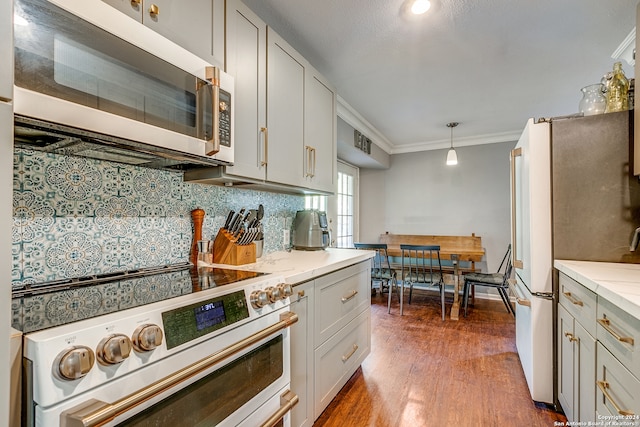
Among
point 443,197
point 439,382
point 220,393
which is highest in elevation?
point 443,197

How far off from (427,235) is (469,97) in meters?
2.29

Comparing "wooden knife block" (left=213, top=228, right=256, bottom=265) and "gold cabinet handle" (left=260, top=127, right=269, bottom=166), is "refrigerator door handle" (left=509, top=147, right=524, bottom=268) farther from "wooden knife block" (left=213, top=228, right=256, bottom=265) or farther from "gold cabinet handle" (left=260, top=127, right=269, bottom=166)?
"wooden knife block" (left=213, top=228, right=256, bottom=265)

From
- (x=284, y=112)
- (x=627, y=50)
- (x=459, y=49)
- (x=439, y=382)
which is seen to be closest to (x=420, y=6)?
(x=459, y=49)

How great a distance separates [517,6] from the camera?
5.52 ft

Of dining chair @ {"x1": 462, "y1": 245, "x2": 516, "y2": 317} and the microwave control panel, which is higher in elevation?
the microwave control panel

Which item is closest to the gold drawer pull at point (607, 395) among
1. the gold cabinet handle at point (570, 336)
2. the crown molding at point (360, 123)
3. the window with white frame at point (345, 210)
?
the gold cabinet handle at point (570, 336)

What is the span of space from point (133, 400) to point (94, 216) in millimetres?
786

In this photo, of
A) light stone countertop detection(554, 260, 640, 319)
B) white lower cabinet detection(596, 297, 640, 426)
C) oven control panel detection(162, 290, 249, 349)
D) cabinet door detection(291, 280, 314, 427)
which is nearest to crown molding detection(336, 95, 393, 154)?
cabinet door detection(291, 280, 314, 427)

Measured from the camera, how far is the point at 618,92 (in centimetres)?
173

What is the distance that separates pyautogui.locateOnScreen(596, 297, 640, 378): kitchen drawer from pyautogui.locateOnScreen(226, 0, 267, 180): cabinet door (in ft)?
5.02

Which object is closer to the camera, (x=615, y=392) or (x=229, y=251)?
(x=615, y=392)

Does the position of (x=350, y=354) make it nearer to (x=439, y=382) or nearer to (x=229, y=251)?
(x=439, y=382)

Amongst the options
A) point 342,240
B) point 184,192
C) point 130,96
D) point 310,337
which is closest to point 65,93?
point 130,96

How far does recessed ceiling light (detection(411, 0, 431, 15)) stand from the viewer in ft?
5.31
